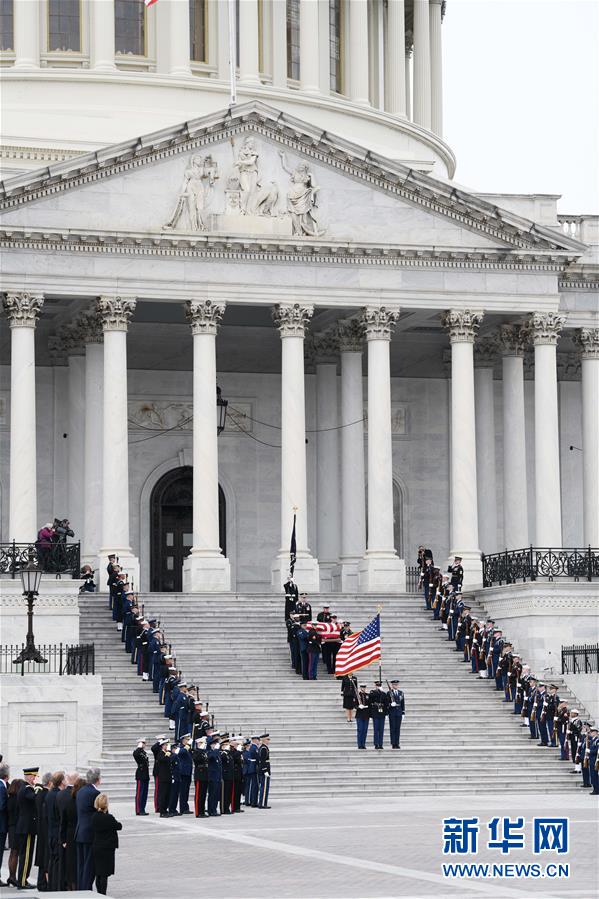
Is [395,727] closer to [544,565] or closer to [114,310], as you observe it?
[544,565]

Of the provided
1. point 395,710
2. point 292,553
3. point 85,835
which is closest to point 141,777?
point 395,710

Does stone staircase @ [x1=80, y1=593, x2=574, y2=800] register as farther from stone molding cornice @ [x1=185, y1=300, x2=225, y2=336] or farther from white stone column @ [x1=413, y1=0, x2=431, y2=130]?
white stone column @ [x1=413, y1=0, x2=431, y2=130]

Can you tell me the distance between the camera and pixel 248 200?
5775 cm

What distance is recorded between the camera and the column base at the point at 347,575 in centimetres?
6012

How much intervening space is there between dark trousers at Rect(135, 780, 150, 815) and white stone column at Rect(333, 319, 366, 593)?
72.8 ft

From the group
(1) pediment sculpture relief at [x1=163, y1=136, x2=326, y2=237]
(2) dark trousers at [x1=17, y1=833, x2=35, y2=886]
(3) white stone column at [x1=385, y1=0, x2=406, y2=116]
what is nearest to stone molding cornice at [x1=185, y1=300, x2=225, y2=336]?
(1) pediment sculpture relief at [x1=163, y1=136, x2=326, y2=237]

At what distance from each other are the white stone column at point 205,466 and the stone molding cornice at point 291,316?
5.71ft

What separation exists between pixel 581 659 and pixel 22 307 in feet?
60.3

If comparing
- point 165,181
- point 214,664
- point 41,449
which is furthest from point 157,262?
point 214,664

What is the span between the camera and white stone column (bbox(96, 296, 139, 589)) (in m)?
55.8

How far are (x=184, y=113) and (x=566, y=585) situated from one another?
2460 centimetres

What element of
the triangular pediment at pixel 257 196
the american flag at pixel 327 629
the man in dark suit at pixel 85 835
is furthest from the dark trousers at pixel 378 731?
the man in dark suit at pixel 85 835

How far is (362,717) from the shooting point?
44.5 metres

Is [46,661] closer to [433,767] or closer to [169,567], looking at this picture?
[433,767]
